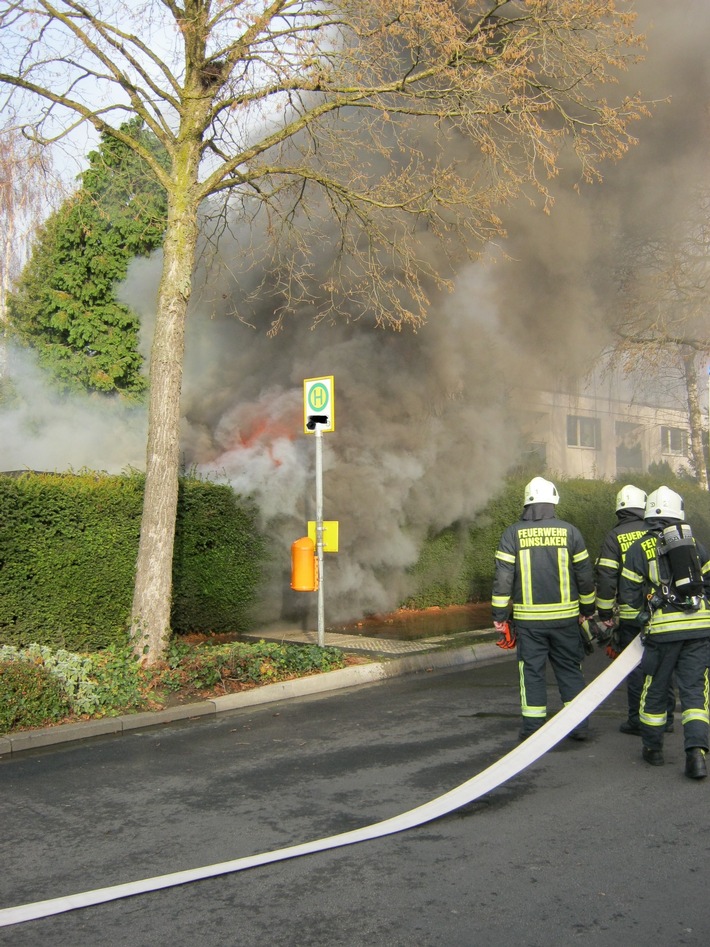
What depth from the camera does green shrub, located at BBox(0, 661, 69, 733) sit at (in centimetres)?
632

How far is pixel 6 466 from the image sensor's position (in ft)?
51.0

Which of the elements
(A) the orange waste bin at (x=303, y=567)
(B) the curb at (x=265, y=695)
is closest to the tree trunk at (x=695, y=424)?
(B) the curb at (x=265, y=695)

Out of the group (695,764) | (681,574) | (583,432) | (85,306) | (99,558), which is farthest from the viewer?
(583,432)

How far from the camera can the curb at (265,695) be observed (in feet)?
20.7

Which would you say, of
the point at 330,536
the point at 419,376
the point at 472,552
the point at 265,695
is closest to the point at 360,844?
the point at 265,695

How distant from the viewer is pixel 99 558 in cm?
903

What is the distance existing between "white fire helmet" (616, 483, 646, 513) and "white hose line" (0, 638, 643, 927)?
3.99ft

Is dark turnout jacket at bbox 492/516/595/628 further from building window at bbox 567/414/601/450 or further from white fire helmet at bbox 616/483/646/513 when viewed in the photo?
building window at bbox 567/414/601/450

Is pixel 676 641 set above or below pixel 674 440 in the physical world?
below

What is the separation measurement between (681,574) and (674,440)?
32495 millimetres

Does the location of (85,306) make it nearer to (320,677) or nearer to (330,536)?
(330,536)

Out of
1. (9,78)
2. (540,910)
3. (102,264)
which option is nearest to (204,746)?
(540,910)

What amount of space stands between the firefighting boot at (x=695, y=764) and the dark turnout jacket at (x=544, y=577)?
4.01 feet

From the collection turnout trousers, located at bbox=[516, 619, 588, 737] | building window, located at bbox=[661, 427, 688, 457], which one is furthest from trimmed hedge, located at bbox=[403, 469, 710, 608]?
building window, located at bbox=[661, 427, 688, 457]
